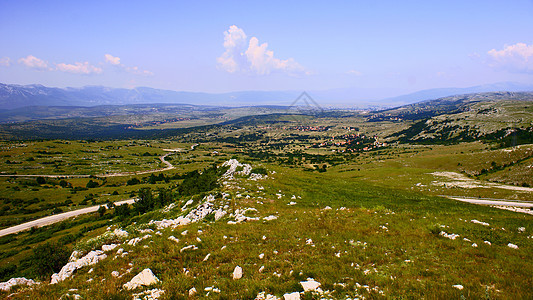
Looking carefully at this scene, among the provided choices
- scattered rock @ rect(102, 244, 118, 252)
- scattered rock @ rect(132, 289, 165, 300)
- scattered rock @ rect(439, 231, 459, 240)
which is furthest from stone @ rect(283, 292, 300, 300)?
scattered rock @ rect(102, 244, 118, 252)

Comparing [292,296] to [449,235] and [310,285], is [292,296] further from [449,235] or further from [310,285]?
[449,235]

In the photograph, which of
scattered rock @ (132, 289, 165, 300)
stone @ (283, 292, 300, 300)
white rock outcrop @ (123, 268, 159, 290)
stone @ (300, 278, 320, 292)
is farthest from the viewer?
white rock outcrop @ (123, 268, 159, 290)

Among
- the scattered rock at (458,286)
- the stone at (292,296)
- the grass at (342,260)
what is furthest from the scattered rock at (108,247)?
the scattered rock at (458,286)

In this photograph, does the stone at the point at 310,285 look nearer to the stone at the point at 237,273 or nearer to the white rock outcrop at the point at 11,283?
the stone at the point at 237,273

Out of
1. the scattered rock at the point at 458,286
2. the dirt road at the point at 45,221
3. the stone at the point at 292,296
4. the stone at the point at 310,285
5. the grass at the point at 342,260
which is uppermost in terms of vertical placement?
the scattered rock at the point at 458,286

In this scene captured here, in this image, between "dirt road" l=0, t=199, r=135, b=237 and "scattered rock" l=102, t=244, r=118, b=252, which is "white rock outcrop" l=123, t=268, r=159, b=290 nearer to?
"scattered rock" l=102, t=244, r=118, b=252

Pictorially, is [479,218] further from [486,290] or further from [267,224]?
[267,224]

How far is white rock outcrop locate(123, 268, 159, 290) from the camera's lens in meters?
10.4

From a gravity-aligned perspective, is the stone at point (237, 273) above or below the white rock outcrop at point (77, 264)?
above

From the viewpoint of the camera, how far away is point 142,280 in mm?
10641

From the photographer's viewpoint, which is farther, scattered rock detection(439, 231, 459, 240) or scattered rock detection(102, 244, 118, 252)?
scattered rock detection(102, 244, 118, 252)

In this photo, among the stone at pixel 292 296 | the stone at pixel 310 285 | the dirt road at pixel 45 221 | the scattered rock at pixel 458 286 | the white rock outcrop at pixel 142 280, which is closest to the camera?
the stone at pixel 292 296

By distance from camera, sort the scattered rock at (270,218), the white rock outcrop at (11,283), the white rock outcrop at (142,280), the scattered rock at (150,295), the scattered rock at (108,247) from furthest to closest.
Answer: the scattered rock at (270,218) < the scattered rock at (108,247) < the white rock outcrop at (11,283) < the white rock outcrop at (142,280) < the scattered rock at (150,295)

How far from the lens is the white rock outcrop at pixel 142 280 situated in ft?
34.0
